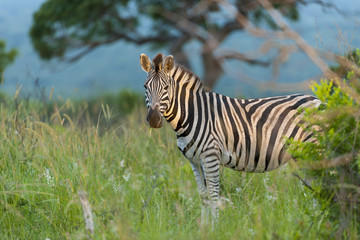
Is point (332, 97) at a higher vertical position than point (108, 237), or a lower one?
higher

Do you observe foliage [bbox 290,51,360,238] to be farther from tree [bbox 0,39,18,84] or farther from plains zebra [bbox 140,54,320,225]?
tree [bbox 0,39,18,84]

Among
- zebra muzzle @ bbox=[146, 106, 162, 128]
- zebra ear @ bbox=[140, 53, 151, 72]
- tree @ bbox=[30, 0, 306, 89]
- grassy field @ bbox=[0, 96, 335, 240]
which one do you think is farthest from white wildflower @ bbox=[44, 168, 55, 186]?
tree @ bbox=[30, 0, 306, 89]

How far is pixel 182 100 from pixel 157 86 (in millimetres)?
501

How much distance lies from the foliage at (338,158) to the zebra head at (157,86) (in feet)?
5.07

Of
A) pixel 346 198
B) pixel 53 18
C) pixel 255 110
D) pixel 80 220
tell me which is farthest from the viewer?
pixel 53 18

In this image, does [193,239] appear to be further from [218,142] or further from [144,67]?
[144,67]

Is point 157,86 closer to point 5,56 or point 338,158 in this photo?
point 338,158

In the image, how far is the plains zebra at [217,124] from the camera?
5059mm

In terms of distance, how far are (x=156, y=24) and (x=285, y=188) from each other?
19.3 metres

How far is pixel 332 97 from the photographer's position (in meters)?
3.79

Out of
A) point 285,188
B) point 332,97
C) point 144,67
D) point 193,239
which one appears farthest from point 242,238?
point 144,67

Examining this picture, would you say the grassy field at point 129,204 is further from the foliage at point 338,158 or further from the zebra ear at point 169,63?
the zebra ear at point 169,63

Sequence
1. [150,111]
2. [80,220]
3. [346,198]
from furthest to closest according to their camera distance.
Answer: [150,111]
[80,220]
[346,198]

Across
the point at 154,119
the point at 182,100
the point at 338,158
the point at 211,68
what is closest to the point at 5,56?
the point at 211,68
